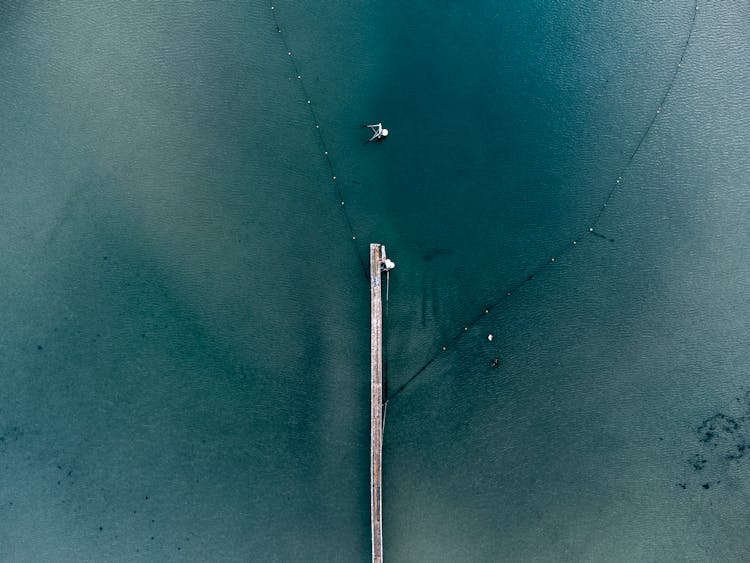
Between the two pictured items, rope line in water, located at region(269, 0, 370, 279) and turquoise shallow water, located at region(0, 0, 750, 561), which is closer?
turquoise shallow water, located at region(0, 0, 750, 561)

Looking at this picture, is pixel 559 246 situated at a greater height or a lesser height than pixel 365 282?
greater

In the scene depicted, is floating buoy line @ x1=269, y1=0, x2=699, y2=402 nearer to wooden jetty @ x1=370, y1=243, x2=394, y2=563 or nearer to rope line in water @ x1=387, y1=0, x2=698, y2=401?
rope line in water @ x1=387, y1=0, x2=698, y2=401

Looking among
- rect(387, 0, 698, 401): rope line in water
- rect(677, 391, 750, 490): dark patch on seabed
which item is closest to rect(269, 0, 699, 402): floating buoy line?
rect(387, 0, 698, 401): rope line in water

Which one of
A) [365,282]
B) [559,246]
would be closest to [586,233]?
[559,246]

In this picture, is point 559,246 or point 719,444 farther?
point 559,246

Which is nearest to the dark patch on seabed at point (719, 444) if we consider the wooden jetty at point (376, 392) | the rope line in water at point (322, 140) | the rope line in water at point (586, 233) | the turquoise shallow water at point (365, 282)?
the turquoise shallow water at point (365, 282)

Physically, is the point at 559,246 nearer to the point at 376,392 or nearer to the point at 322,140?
the point at 376,392
